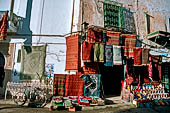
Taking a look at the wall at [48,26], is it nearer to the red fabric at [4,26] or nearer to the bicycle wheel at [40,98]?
the red fabric at [4,26]

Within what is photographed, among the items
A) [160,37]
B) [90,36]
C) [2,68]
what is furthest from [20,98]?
[160,37]

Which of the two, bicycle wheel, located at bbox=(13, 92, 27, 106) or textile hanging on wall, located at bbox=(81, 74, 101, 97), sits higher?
textile hanging on wall, located at bbox=(81, 74, 101, 97)

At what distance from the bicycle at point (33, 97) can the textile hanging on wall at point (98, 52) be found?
3329mm

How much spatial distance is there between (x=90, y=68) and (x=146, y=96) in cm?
358

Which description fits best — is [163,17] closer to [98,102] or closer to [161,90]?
[161,90]

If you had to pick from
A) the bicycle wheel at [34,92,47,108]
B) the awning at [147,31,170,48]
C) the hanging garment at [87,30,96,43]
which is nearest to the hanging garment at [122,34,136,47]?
the awning at [147,31,170,48]

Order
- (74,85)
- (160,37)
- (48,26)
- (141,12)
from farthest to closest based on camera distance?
(141,12) < (160,37) < (48,26) < (74,85)

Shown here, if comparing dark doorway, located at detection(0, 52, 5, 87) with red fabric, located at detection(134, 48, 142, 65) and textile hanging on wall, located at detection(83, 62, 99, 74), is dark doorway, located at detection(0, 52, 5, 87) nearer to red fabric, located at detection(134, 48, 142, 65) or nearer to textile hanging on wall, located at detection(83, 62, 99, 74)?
textile hanging on wall, located at detection(83, 62, 99, 74)

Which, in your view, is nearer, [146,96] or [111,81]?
[146,96]

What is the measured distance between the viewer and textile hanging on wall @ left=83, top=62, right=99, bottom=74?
7.50 m

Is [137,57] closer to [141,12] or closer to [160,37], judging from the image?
[160,37]

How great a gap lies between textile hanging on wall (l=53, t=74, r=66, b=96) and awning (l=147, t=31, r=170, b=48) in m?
6.87

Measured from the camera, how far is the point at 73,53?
7523 mm

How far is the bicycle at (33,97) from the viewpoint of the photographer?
6371 millimetres
